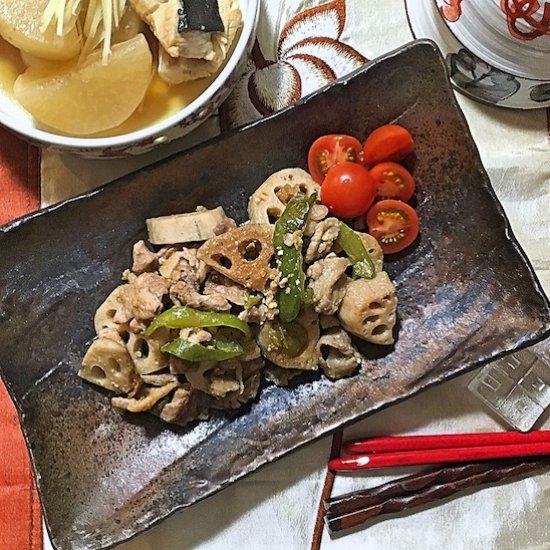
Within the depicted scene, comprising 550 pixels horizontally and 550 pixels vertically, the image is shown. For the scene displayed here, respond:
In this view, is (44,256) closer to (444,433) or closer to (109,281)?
(109,281)

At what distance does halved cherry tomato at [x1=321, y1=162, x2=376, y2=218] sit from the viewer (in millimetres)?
1857

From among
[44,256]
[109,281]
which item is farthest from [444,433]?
[44,256]

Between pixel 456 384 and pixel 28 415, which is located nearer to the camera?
pixel 28 415

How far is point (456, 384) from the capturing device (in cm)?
204

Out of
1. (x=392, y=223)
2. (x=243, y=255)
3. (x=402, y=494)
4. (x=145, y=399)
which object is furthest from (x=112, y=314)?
(x=402, y=494)

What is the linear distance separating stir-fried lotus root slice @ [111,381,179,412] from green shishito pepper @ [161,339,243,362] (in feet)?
0.34

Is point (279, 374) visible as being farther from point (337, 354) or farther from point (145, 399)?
point (145, 399)

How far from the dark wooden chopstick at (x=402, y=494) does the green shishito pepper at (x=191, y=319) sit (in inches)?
20.8

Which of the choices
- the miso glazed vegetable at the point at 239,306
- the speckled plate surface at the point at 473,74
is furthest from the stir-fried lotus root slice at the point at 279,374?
the speckled plate surface at the point at 473,74

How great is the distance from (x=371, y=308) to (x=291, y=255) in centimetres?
21

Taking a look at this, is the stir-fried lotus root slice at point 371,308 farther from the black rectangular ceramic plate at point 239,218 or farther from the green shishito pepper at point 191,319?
the green shishito pepper at point 191,319

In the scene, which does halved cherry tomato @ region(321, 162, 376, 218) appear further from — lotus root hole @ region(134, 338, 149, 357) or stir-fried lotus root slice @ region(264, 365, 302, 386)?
lotus root hole @ region(134, 338, 149, 357)

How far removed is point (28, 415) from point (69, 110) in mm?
666

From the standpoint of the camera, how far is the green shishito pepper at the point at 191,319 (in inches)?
69.4
